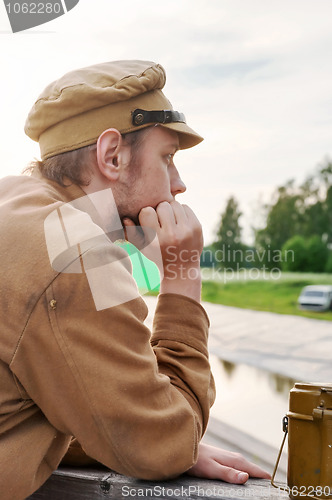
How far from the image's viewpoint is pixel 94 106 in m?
1.54

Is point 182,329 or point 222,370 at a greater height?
point 182,329

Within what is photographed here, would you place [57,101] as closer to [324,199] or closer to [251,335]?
[251,335]

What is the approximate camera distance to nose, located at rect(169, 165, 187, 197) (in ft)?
5.51

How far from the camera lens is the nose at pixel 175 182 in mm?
1680

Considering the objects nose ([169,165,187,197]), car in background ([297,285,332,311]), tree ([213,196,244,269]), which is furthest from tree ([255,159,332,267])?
nose ([169,165,187,197])

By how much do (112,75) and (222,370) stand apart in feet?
35.9

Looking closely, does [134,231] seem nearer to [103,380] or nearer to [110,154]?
[110,154]

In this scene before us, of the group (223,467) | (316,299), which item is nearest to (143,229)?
(223,467)

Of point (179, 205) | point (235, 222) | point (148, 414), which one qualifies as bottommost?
point (235, 222)

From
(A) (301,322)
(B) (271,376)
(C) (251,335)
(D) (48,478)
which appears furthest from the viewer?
(A) (301,322)

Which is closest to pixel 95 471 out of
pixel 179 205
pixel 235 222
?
pixel 179 205

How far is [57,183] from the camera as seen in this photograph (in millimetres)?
1535

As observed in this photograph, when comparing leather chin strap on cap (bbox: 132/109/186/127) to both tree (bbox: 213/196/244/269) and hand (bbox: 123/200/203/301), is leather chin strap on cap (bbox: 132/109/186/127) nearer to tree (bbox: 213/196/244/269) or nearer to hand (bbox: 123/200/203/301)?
hand (bbox: 123/200/203/301)

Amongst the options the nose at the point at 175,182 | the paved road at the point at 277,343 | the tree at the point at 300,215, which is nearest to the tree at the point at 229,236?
the tree at the point at 300,215
